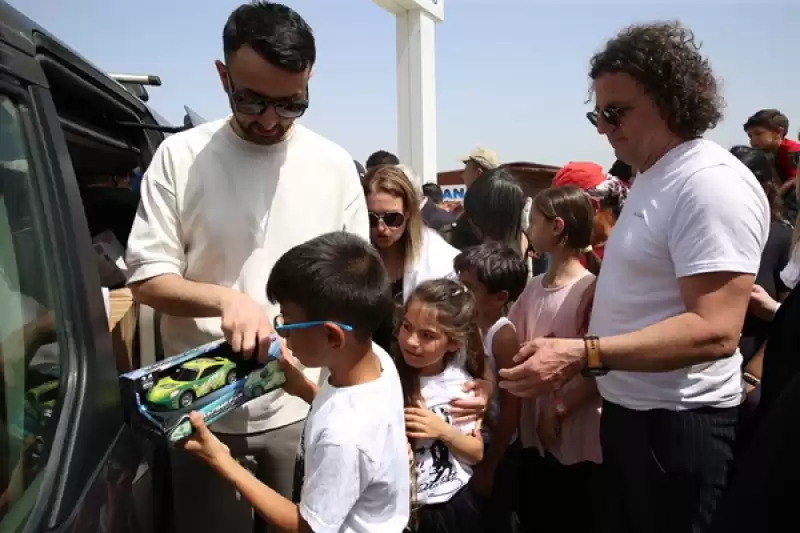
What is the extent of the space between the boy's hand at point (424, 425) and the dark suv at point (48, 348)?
779mm

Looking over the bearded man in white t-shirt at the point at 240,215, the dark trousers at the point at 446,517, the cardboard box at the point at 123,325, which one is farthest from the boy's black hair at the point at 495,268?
the cardboard box at the point at 123,325

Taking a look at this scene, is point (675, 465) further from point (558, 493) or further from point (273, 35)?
point (273, 35)

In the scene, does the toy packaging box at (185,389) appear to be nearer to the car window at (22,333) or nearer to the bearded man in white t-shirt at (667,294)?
the car window at (22,333)

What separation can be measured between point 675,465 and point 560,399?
74 cm

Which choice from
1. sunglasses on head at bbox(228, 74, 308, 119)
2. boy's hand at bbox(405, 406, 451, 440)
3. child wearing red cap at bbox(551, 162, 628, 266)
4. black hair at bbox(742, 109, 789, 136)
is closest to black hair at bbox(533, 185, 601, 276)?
child wearing red cap at bbox(551, 162, 628, 266)

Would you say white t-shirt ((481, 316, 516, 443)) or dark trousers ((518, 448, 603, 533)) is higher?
white t-shirt ((481, 316, 516, 443))

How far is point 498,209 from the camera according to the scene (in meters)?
3.62

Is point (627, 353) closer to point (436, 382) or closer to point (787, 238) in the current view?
point (436, 382)

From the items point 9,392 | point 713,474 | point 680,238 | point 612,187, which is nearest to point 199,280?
point 9,392

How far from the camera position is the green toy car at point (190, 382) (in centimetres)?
133

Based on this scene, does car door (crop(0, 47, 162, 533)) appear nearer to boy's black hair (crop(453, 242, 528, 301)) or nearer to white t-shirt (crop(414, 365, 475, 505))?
white t-shirt (crop(414, 365, 475, 505))

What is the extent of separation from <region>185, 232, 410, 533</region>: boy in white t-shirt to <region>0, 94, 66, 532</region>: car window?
0.29m

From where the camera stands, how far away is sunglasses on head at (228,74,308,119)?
183cm

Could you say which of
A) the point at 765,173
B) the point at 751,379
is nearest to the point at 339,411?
the point at 751,379
